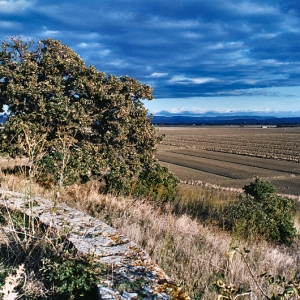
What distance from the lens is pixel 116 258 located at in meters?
3.72

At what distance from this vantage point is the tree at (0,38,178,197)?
1127 cm

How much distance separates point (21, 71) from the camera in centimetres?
1210

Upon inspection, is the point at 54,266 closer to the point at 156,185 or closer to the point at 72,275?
the point at 72,275

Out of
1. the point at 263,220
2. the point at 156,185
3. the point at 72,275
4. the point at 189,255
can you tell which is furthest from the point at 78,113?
the point at 72,275

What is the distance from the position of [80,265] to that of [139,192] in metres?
8.29

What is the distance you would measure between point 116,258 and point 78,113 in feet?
27.6

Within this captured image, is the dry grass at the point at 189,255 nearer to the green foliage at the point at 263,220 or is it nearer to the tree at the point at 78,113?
the green foliage at the point at 263,220

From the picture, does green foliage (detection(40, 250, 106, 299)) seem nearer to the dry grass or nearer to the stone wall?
the stone wall

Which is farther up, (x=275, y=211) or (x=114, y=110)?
(x=114, y=110)

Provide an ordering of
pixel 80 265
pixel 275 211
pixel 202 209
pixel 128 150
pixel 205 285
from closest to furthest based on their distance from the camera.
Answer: pixel 80 265 < pixel 205 285 < pixel 275 211 < pixel 202 209 < pixel 128 150

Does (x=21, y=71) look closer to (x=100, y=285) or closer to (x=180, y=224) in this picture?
(x=180, y=224)

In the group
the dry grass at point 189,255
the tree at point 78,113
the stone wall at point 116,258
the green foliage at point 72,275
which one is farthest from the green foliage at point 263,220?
the green foliage at point 72,275

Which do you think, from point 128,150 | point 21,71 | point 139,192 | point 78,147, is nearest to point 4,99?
point 21,71

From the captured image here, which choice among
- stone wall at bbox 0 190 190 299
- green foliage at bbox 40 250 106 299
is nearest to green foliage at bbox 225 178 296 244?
stone wall at bbox 0 190 190 299
